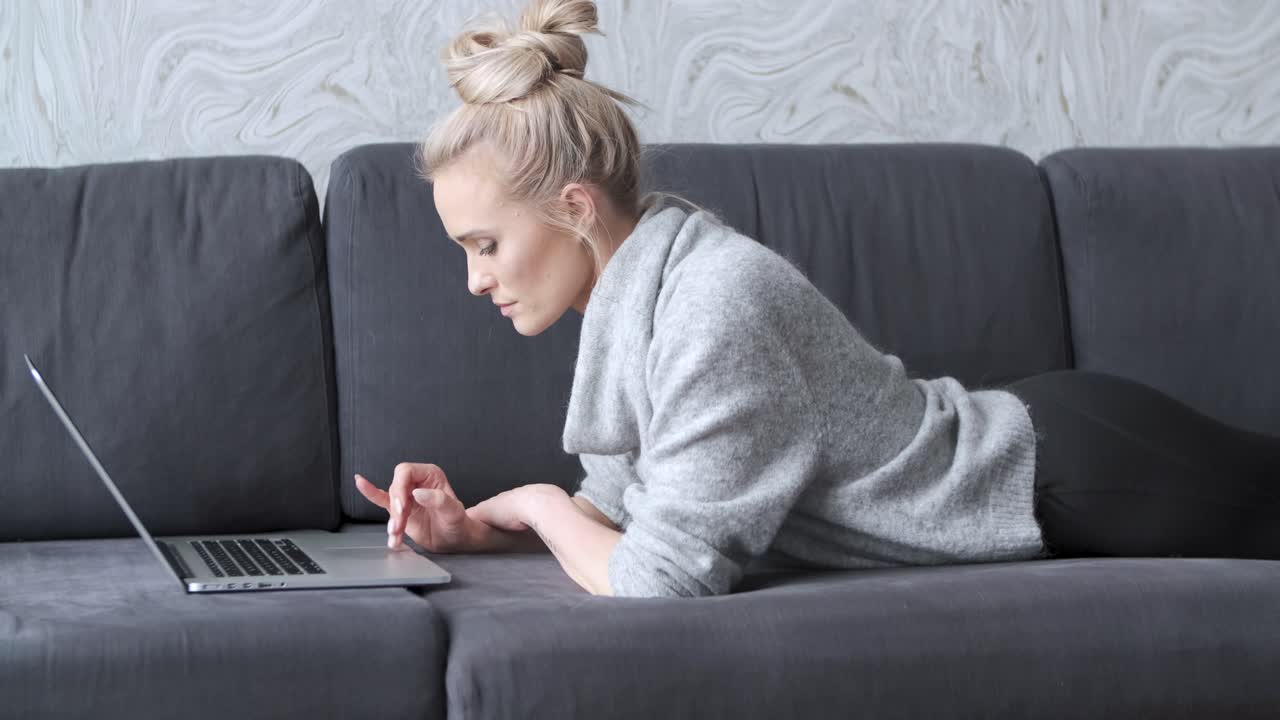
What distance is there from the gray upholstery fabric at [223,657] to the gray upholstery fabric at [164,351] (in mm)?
483

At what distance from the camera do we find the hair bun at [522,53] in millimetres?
1311

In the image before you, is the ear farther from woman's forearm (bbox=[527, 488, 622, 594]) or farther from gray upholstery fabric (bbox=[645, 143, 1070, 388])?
gray upholstery fabric (bbox=[645, 143, 1070, 388])

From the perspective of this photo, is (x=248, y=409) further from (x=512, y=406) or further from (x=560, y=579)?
(x=560, y=579)

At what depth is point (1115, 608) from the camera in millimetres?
1122

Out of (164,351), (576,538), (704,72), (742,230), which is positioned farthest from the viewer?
(704,72)

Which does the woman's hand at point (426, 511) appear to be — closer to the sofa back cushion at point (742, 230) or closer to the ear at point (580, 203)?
the sofa back cushion at point (742, 230)

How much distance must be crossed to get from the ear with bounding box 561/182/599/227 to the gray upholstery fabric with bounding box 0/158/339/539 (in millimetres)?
485

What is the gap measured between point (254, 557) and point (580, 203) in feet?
1.58

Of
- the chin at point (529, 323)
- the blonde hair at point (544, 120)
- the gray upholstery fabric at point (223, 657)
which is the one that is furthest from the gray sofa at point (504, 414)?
the blonde hair at point (544, 120)

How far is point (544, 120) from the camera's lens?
130cm

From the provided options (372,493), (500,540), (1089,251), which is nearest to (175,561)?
(372,493)

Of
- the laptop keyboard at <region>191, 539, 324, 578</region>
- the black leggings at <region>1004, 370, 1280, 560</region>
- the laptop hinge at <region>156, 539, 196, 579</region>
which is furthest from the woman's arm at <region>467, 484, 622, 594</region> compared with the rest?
the black leggings at <region>1004, 370, 1280, 560</region>

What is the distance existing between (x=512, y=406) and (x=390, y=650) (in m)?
0.65

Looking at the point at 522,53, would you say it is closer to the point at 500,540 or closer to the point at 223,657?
the point at 500,540
